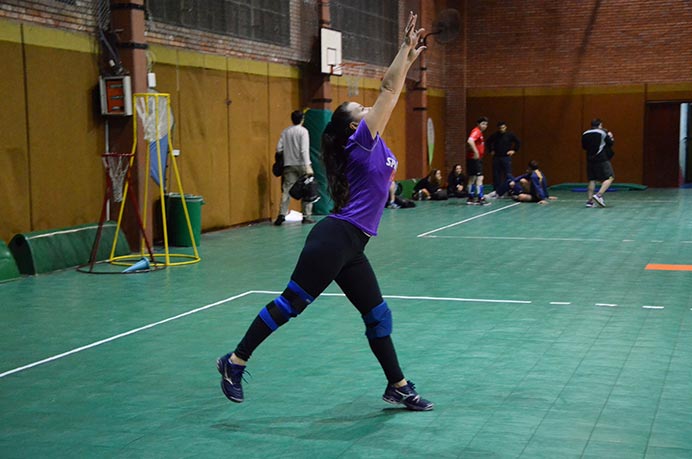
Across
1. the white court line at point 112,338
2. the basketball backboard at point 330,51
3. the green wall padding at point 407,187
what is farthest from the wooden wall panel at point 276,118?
the white court line at point 112,338

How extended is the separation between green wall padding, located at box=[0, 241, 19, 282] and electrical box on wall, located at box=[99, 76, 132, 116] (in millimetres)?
2746

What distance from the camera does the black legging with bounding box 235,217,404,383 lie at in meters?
4.86

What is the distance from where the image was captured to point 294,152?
1638 centimetres

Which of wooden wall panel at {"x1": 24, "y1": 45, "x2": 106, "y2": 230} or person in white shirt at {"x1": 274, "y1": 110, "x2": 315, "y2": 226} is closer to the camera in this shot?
wooden wall panel at {"x1": 24, "y1": 45, "x2": 106, "y2": 230}

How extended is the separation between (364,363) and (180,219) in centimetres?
775

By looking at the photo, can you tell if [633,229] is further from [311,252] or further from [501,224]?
[311,252]

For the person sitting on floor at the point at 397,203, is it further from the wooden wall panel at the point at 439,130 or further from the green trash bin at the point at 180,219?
the green trash bin at the point at 180,219

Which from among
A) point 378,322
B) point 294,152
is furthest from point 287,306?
point 294,152

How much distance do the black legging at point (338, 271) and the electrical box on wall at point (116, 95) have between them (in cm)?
791

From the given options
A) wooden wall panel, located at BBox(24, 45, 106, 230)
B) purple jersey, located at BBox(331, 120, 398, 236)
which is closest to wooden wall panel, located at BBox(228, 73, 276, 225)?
wooden wall panel, located at BBox(24, 45, 106, 230)

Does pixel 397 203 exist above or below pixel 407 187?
below

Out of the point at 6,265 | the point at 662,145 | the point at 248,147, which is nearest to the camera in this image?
the point at 6,265

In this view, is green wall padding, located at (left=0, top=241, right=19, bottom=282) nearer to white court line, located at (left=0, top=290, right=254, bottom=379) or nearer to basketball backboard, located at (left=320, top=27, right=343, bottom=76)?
white court line, located at (left=0, top=290, right=254, bottom=379)

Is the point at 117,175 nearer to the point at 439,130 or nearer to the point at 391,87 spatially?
the point at 391,87
